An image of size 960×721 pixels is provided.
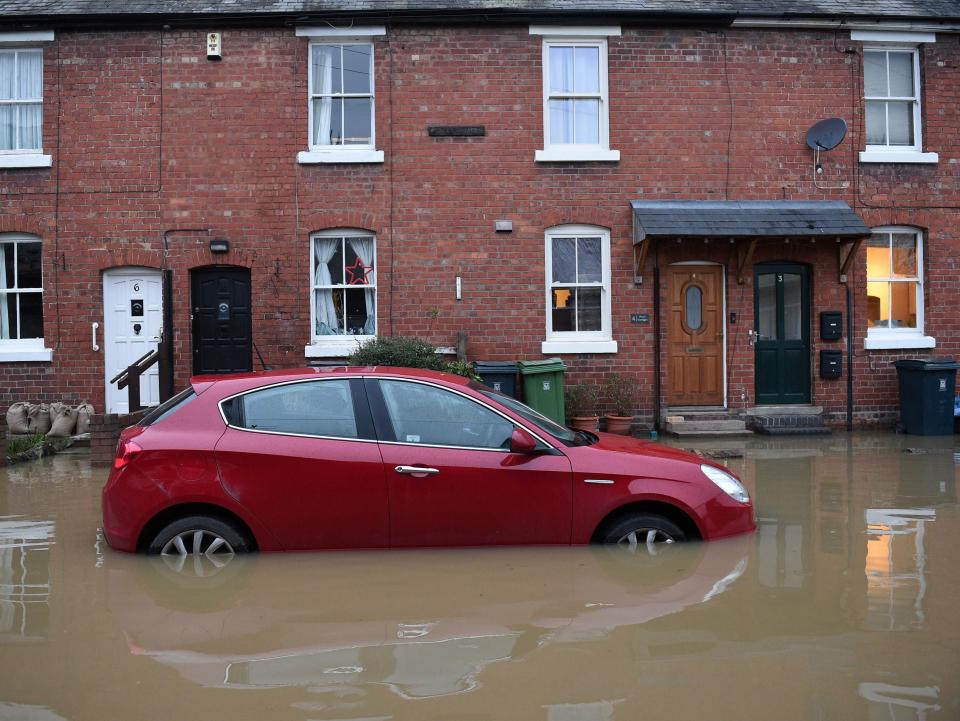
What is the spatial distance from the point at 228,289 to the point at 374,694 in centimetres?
1066

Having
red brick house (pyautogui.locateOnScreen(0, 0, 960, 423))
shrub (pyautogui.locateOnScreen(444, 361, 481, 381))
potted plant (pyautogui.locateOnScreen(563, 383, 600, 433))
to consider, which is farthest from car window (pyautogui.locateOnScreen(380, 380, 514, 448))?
red brick house (pyautogui.locateOnScreen(0, 0, 960, 423))

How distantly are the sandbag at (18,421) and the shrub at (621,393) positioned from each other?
28.2 ft

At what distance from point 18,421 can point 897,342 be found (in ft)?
44.1

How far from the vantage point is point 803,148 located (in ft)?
45.7

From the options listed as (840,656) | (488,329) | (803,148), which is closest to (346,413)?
(840,656)

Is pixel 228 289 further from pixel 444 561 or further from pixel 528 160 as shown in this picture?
pixel 444 561

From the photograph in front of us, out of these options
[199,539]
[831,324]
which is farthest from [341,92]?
[199,539]

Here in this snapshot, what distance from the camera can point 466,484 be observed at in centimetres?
596

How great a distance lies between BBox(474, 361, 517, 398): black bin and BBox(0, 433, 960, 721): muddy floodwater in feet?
19.5

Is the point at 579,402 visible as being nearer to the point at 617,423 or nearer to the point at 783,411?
the point at 617,423

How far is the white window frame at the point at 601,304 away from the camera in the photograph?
1370 cm

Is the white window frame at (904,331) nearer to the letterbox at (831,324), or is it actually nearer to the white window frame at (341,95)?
the letterbox at (831,324)

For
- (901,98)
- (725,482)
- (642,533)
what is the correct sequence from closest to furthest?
(642,533) → (725,482) → (901,98)

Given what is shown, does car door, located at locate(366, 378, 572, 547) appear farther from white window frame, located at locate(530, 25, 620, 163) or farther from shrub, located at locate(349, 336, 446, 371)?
white window frame, located at locate(530, 25, 620, 163)
